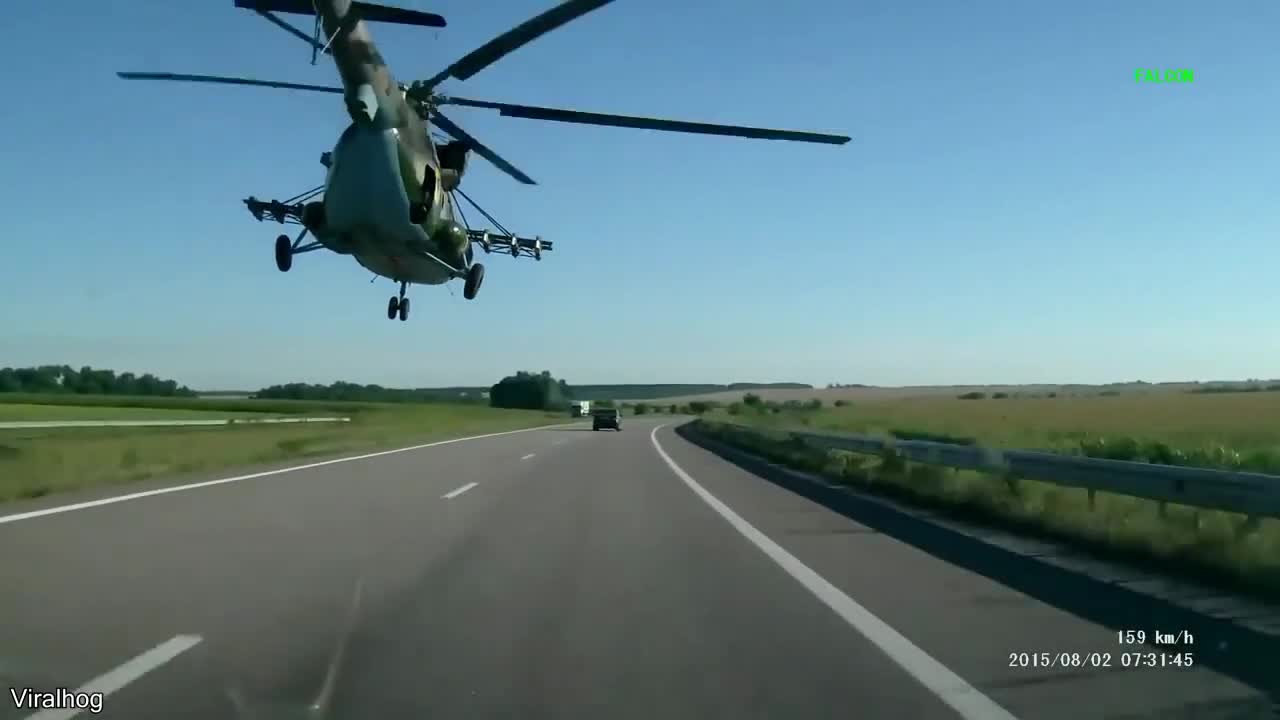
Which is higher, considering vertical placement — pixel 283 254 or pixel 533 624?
pixel 283 254

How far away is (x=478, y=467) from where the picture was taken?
2477 centimetres

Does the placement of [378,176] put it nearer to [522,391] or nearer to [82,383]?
[82,383]

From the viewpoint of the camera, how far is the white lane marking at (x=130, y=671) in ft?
17.9

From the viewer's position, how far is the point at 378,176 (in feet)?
56.6

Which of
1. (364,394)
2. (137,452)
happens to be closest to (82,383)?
(364,394)

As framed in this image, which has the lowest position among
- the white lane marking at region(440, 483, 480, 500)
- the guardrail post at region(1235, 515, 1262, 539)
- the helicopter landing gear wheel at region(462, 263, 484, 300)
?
the white lane marking at region(440, 483, 480, 500)

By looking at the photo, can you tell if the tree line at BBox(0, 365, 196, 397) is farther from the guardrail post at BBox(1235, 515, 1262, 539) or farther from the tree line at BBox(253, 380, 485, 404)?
the guardrail post at BBox(1235, 515, 1262, 539)

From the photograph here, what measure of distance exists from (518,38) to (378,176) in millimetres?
4623

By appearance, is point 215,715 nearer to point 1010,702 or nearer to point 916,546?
point 1010,702

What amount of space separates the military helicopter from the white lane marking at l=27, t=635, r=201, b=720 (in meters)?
7.80

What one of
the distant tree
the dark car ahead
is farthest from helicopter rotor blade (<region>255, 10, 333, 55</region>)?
the distant tree

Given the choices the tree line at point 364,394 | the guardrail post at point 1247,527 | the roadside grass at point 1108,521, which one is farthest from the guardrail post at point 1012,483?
the tree line at point 364,394

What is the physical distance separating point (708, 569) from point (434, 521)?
479 cm

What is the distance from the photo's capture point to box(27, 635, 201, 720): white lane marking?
5.47m
